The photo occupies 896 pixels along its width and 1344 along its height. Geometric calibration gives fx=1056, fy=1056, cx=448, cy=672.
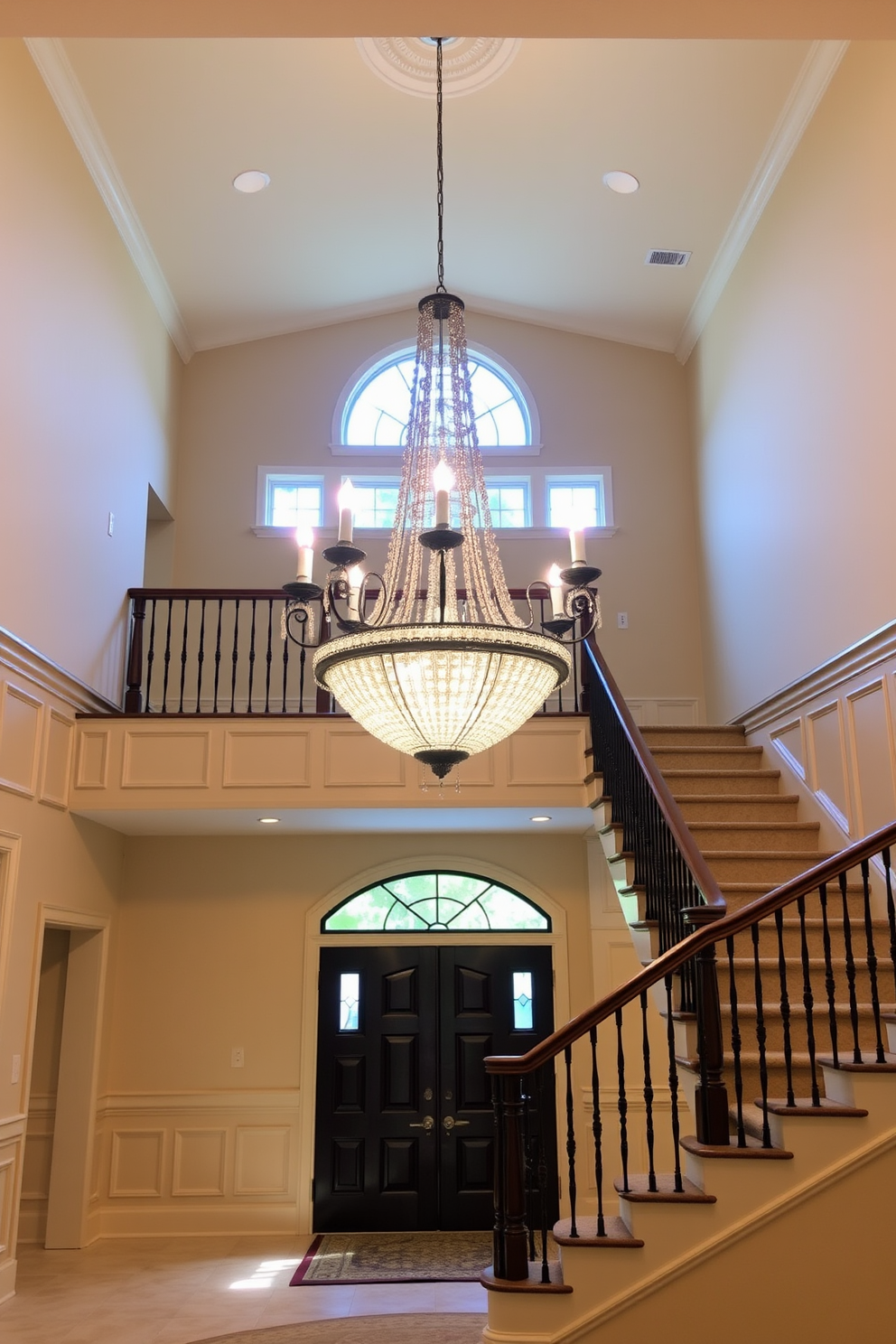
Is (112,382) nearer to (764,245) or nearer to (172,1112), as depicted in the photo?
(764,245)

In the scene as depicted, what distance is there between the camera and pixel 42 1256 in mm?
6539

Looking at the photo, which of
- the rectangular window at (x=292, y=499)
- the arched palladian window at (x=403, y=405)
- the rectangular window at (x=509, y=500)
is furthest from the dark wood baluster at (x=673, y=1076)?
the arched palladian window at (x=403, y=405)

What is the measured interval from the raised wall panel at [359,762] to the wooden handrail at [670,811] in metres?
1.38

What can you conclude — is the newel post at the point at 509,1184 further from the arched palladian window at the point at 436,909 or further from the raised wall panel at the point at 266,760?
the arched palladian window at the point at 436,909

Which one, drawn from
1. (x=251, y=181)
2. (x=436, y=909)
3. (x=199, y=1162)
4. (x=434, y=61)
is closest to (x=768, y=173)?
(x=434, y=61)

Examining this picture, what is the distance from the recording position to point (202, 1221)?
7219mm

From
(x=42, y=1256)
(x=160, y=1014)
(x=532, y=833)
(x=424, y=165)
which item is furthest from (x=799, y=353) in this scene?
(x=42, y=1256)

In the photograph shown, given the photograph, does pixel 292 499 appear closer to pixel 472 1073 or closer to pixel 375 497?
pixel 375 497

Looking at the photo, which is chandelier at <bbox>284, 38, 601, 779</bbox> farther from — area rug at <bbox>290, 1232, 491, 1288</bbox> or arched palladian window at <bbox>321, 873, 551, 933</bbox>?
arched palladian window at <bbox>321, 873, 551, 933</bbox>

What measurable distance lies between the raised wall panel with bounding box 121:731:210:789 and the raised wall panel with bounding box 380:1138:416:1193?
2972 mm

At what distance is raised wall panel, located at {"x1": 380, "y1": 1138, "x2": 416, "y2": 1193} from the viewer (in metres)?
7.32

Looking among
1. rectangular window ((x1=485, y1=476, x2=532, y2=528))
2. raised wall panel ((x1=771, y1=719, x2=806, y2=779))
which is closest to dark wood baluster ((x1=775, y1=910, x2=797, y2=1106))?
raised wall panel ((x1=771, y1=719, x2=806, y2=779))

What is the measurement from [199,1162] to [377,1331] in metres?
2.63

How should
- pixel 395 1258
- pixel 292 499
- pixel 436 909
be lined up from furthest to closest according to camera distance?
pixel 292 499, pixel 436 909, pixel 395 1258
